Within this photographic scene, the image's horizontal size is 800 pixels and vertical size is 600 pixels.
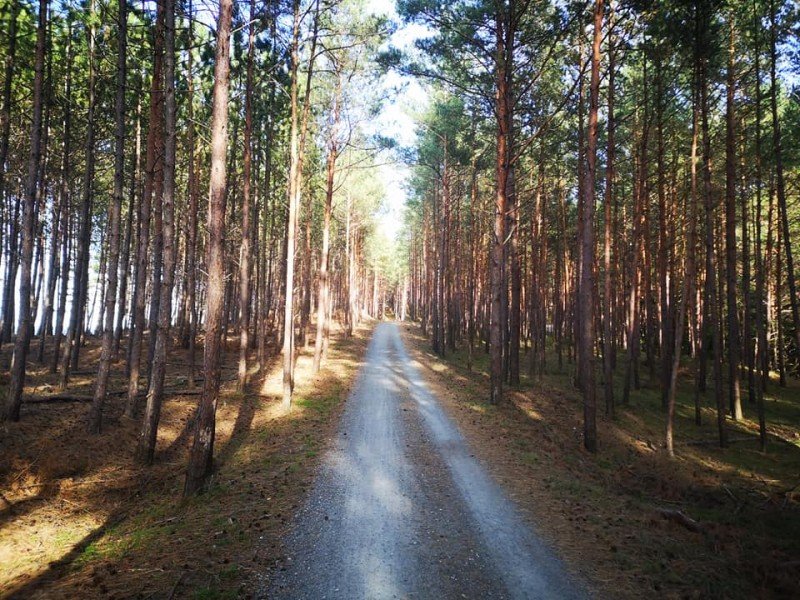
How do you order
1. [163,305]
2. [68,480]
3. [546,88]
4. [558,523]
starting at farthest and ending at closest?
[546,88] → [163,305] → [68,480] → [558,523]

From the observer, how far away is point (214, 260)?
23.7 feet

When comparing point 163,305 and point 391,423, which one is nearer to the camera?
point 163,305

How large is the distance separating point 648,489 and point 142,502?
10797mm

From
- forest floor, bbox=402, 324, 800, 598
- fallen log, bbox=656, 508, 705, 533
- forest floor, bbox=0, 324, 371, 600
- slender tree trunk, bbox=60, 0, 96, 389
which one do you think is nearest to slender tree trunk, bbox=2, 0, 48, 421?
forest floor, bbox=0, 324, 371, 600

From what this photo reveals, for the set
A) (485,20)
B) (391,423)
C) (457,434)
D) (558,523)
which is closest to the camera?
(558,523)

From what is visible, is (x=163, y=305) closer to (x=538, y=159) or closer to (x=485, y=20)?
(x=485, y=20)

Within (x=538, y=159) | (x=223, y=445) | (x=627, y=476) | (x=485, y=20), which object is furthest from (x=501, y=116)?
(x=223, y=445)

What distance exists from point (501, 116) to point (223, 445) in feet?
44.6

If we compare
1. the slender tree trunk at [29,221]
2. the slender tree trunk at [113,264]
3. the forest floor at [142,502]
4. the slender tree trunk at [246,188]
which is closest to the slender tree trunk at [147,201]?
the slender tree trunk at [113,264]

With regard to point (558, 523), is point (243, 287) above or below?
above

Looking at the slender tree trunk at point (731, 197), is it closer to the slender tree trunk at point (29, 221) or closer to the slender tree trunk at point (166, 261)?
the slender tree trunk at point (166, 261)

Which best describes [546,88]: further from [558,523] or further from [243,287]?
[558,523]

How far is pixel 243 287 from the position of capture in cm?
1403

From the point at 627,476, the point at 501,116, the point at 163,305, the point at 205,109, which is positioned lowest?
the point at 627,476
